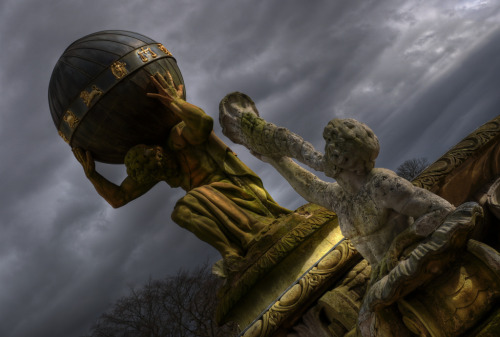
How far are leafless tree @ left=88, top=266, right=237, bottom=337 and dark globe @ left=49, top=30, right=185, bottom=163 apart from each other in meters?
9.36

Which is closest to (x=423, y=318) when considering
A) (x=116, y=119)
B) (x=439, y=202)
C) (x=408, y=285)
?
(x=408, y=285)

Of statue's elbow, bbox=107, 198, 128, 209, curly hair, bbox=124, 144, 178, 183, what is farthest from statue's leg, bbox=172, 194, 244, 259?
statue's elbow, bbox=107, 198, 128, 209

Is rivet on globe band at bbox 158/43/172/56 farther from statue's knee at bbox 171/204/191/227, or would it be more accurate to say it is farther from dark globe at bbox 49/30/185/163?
statue's knee at bbox 171/204/191/227

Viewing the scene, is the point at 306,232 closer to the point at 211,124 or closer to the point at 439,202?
the point at 439,202

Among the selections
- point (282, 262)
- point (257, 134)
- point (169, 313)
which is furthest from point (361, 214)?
point (169, 313)

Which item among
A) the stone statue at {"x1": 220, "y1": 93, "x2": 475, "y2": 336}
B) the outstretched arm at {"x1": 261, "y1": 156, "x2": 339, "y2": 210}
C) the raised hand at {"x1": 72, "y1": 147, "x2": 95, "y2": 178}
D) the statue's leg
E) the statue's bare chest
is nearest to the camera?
the stone statue at {"x1": 220, "y1": 93, "x2": 475, "y2": 336}

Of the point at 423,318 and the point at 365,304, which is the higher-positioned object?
the point at 365,304

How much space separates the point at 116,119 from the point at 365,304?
381cm

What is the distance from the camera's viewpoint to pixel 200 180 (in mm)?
5016

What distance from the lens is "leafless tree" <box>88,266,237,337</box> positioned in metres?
12.9

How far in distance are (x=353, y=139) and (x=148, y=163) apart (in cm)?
328

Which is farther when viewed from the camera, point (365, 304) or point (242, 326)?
point (242, 326)

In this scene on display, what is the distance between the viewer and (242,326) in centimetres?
362

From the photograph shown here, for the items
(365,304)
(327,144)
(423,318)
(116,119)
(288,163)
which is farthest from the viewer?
(116,119)
